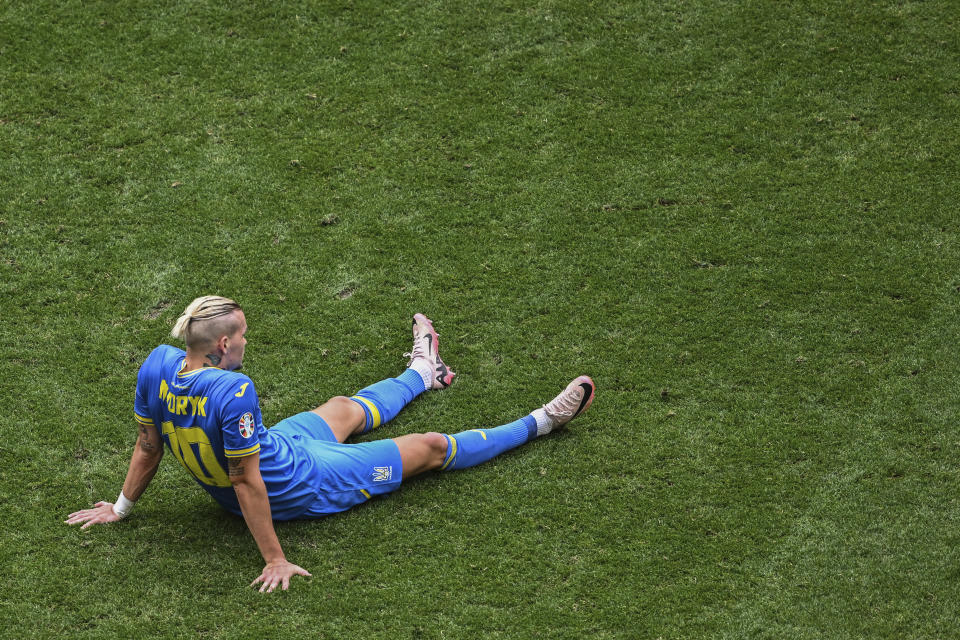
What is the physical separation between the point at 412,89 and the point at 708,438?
13.9 ft

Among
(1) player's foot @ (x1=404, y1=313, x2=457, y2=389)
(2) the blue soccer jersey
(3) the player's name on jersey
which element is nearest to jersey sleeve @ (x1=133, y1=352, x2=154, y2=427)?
(2) the blue soccer jersey

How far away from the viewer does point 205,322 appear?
14.9 ft

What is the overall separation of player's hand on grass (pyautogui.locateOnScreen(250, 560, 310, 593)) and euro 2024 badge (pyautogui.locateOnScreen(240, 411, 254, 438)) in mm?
717

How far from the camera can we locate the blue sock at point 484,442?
545cm

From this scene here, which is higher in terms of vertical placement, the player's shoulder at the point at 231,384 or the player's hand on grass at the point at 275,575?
the player's shoulder at the point at 231,384

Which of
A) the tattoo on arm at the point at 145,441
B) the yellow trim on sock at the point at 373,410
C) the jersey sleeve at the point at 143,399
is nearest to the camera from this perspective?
the jersey sleeve at the point at 143,399

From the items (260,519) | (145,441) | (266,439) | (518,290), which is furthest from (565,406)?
(145,441)

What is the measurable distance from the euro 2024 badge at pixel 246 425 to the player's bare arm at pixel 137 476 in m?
0.61

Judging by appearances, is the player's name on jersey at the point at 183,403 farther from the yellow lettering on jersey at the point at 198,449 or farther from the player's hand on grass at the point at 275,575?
the player's hand on grass at the point at 275,575

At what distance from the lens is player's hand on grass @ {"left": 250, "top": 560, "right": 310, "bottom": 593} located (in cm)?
475

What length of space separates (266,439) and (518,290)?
239 centimetres

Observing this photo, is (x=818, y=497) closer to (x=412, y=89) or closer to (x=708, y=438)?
(x=708, y=438)

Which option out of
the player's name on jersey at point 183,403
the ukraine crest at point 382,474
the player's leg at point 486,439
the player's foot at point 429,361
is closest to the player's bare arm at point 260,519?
the player's name on jersey at point 183,403

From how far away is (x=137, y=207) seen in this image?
23.9 ft
